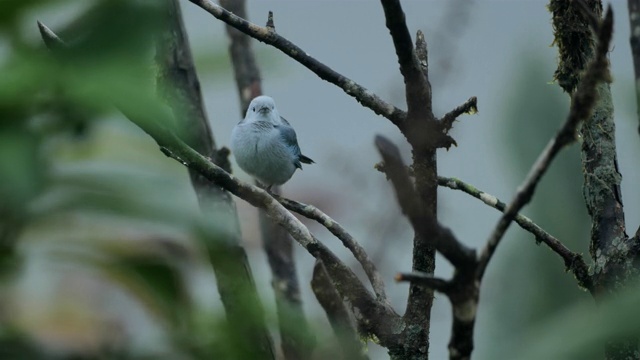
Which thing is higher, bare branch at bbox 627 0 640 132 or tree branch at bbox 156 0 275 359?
tree branch at bbox 156 0 275 359

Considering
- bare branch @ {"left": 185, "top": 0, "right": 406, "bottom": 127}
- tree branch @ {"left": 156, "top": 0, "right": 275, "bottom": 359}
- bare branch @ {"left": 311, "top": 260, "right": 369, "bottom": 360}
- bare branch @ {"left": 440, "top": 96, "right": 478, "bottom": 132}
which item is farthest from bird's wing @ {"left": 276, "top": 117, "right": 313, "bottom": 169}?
bare branch @ {"left": 311, "top": 260, "right": 369, "bottom": 360}

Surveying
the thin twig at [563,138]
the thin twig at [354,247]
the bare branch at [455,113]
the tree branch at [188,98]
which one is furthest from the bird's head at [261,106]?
the thin twig at [563,138]

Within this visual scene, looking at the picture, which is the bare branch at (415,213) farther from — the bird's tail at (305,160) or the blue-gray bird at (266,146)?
the bird's tail at (305,160)

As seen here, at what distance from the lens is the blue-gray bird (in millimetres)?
3529

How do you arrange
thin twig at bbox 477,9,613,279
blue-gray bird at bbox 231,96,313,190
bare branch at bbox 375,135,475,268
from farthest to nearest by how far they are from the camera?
blue-gray bird at bbox 231,96,313,190 < thin twig at bbox 477,9,613,279 < bare branch at bbox 375,135,475,268

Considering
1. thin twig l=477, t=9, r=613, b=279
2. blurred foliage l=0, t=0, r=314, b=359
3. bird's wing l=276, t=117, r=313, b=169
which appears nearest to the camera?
blurred foliage l=0, t=0, r=314, b=359

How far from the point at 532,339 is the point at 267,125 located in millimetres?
3206

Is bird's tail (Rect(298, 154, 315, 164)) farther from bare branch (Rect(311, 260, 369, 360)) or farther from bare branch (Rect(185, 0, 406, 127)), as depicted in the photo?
bare branch (Rect(311, 260, 369, 360))

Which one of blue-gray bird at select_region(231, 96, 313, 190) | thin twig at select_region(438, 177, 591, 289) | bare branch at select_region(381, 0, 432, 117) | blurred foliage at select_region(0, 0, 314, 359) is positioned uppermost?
blue-gray bird at select_region(231, 96, 313, 190)

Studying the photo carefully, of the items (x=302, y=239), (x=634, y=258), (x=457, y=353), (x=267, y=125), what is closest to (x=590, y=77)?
(x=457, y=353)

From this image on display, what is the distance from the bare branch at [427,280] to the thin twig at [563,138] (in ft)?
0.13

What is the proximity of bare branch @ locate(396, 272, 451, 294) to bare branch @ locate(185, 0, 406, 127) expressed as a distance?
0.64 metres

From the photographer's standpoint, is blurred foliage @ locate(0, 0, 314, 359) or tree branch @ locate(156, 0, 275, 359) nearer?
blurred foliage @ locate(0, 0, 314, 359)

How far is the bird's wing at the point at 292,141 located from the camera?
365 cm
